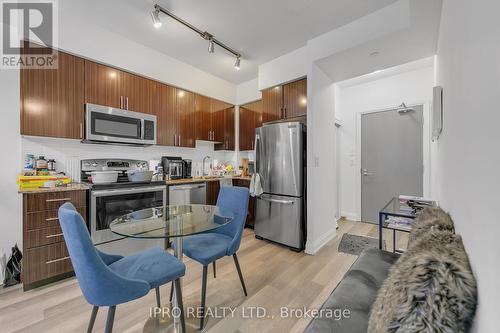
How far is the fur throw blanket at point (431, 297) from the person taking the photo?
0.61 meters

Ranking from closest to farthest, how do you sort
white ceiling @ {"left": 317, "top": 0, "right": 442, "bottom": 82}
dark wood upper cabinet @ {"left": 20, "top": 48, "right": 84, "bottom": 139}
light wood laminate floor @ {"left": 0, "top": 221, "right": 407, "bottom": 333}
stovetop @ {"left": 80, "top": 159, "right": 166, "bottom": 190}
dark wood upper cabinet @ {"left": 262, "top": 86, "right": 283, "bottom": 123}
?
light wood laminate floor @ {"left": 0, "top": 221, "right": 407, "bottom": 333}, white ceiling @ {"left": 317, "top": 0, "right": 442, "bottom": 82}, dark wood upper cabinet @ {"left": 20, "top": 48, "right": 84, "bottom": 139}, stovetop @ {"left": 80, "top": 159, "right": 166, "bottom": 190}, dark wood upper cabinet @ {"left": 262, "top": 86, "right": 283, "bottom": 123}

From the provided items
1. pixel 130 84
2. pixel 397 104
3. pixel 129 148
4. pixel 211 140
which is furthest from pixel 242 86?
pixel 397 104

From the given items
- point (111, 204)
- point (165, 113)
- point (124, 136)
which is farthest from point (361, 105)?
point (111, 204)

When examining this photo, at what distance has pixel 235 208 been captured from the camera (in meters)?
2.07

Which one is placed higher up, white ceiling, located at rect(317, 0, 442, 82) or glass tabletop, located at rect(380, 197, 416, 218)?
white ceiling, located at rect(317, 0, 442, 82)

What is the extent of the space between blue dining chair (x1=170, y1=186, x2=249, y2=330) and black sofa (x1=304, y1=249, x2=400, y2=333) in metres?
0.87

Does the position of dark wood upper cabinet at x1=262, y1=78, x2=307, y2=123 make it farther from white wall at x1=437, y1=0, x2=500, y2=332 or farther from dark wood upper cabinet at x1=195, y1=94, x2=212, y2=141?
white wall at x1=437, y1=0, x2=500, y2=332

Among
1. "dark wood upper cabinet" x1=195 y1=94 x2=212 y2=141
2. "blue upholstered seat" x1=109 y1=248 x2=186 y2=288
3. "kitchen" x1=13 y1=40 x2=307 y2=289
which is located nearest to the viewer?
"blue upholstered seat" x1=109 y1=248 x2=186 y2=288

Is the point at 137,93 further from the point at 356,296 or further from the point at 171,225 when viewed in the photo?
the point at 356,296

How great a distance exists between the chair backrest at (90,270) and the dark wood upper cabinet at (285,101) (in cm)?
274

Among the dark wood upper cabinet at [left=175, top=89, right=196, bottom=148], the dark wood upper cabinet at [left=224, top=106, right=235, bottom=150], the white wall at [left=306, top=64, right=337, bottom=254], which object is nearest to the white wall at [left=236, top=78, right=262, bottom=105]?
the dark wood upper cabinet at [left=224, top=106, right=235, bottom=150]

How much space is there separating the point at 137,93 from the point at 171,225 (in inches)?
87.1

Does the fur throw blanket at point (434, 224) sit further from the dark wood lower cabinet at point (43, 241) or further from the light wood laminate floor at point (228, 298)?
the dark wood lower cabinet at point (43, 241)

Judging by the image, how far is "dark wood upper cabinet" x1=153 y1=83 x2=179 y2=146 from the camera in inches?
123
